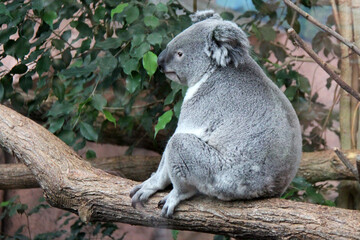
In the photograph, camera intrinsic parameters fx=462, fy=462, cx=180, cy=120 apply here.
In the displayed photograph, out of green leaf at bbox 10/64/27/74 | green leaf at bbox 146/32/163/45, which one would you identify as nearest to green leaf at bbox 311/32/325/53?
green leaf at bbox 146/32/163/45

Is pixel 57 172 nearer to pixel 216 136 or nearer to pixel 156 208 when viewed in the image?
pixel 156 208

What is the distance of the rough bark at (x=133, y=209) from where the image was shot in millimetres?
1768

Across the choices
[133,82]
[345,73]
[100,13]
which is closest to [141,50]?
[133,82]

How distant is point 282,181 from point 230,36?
715 mm

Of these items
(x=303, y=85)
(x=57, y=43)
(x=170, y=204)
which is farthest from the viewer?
(x=303, y=85)

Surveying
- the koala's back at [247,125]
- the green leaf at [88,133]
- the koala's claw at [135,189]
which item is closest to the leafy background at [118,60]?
the green leaf at [88,133]

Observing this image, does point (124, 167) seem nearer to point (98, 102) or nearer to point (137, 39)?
point (98, 102)

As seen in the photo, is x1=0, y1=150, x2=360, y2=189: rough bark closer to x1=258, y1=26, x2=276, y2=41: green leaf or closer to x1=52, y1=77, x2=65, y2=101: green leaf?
x1=52, y1=77, x2=65, y2=101: green leaf

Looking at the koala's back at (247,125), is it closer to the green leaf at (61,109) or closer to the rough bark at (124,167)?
the green leaf at (61,109)

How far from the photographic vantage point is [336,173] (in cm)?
349

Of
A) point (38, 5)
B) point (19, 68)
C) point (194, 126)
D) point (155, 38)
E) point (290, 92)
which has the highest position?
point (38, 5)

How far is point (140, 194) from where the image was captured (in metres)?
2.08

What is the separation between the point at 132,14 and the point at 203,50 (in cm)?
65

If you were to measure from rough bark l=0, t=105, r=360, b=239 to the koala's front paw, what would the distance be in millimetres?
32
